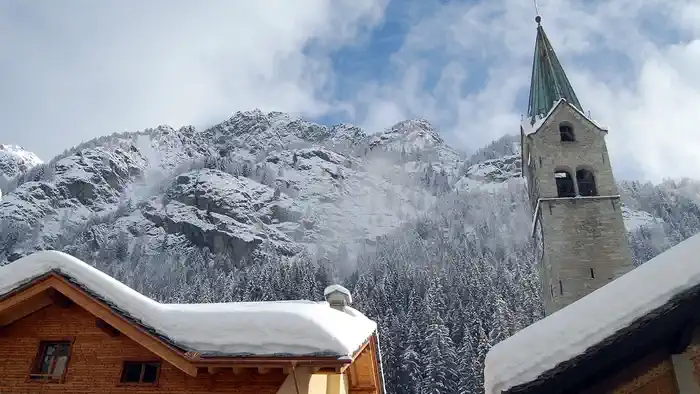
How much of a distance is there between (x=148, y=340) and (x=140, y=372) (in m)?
0.81

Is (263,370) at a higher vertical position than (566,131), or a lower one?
lower

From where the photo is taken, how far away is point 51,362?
30.3ft

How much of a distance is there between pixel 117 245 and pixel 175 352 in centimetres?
16024

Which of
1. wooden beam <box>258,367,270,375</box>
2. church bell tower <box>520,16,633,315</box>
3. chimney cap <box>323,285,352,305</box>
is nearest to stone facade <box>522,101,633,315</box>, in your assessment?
church bell tower <box>520,16,633,315</box>

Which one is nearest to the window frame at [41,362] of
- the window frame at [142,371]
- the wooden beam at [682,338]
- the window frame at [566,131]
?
the window frame at [142,371]

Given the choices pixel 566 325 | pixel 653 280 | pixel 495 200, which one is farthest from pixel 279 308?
pixel 495 200

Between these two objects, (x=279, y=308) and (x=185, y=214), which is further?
(x=185, y=214)

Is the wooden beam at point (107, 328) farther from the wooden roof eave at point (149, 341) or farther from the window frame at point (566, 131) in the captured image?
the window frame at point (566, 131)

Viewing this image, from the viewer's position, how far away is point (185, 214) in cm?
16700

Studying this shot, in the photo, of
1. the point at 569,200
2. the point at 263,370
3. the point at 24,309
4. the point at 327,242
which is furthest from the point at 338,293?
the point at 327,242

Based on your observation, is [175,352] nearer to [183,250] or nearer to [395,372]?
[395,372]

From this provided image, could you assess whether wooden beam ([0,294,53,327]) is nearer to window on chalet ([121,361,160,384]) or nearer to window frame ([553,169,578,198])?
window on chalet ([121,361,160,384])

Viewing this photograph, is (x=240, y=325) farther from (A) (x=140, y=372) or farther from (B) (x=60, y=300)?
(B) (x=60, y=300)

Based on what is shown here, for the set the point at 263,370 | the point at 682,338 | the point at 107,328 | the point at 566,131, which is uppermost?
the point at 566,131
